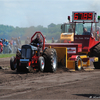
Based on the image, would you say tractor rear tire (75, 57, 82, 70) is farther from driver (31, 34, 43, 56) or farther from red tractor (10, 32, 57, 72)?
driver (31, 34, 43, 56)

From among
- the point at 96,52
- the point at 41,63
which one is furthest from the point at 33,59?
the point at 96,52

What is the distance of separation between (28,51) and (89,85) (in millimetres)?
3835

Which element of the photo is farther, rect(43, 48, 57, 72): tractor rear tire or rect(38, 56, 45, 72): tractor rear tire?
rect(43, 48, 57, 72): tractor rear tire

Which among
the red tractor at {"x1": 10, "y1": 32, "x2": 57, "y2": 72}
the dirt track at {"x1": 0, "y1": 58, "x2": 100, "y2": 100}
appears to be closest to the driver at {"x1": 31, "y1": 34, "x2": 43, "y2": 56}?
the red tractor at {"x1": 10, "y1": 32, "x2": 57, "y2": 72}

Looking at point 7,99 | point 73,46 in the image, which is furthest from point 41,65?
point 7,99

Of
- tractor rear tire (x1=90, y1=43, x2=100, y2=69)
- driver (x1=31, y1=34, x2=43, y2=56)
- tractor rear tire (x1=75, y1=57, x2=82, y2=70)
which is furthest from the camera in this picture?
tractor rear tire (x1=90, y1=43, x2=100, y2=69)

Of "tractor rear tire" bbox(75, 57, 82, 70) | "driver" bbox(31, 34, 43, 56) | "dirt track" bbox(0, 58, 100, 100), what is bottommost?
"dirt track" bbox(0, 58, 100, 100)

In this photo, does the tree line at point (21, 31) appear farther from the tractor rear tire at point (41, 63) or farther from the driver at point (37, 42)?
the tractor rear tire at point (41, 63)

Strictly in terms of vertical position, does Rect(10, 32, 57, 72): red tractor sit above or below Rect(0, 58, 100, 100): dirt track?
above

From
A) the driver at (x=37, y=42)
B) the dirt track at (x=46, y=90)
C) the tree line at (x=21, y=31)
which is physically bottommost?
the dirt track at (x=46, y=90)

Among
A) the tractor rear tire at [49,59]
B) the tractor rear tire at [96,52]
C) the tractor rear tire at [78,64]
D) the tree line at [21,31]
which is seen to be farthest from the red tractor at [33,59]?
the tree line at [21,31]

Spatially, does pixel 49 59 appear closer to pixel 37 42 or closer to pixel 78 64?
pixel 37 42

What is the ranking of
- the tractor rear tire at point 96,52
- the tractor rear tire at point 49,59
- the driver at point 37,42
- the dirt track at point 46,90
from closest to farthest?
the dirt track at point 46,90
the tractor rear tire at point 49,59
the driver at point 37,42
the tractor rear tire at point 96,52

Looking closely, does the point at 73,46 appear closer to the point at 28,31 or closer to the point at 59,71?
the point at 59,71
